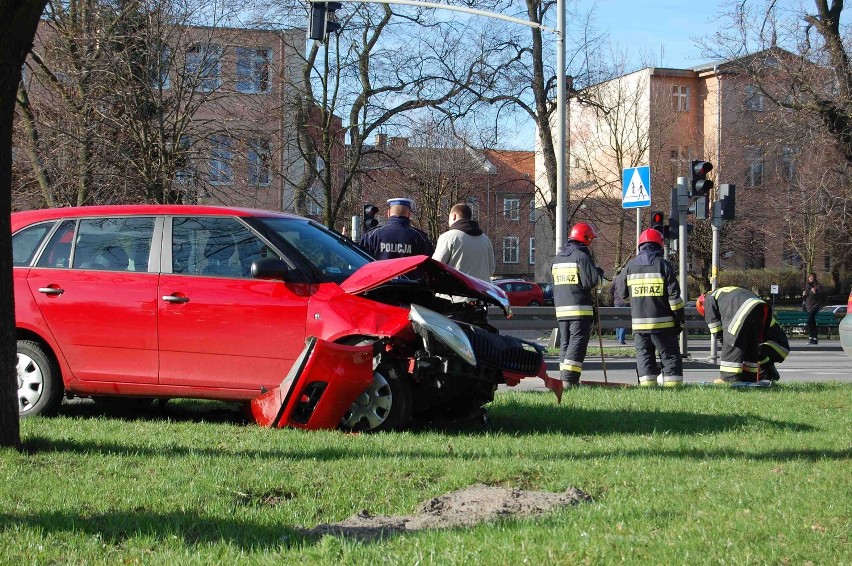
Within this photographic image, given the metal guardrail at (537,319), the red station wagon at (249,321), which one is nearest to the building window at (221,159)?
the metal guardrail at (537,319)

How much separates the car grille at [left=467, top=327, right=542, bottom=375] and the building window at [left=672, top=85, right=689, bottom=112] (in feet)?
162

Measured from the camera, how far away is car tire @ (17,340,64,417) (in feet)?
25.5

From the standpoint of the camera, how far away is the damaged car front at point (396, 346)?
6.82 metres

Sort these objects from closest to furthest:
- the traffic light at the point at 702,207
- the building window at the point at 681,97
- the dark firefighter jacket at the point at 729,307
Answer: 1. the dark firefighter jacket at the point at 729,307
2. the traffic light at the point at 702,207
3. the building window at the point at 681,97

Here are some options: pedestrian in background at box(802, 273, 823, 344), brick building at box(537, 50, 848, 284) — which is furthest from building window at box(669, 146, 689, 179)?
pedestrian in background at box(802, 273, 823, 344)

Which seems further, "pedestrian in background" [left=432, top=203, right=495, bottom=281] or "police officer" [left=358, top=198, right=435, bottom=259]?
"pedestrian in background" [left=432, top=203, right=495, bottom=281]

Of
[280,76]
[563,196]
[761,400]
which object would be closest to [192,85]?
[280,76]

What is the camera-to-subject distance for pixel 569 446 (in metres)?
6.71

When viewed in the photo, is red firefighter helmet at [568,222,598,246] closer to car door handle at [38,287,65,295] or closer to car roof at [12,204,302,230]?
car roof at [12,204,302,230]

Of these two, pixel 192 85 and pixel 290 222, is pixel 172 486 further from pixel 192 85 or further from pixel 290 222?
pixel 192 85

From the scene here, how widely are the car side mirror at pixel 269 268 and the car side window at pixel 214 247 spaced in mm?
276

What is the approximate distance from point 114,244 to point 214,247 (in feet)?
2.89

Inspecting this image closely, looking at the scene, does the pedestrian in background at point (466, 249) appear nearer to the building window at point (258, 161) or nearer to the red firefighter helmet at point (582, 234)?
the red firefighter helmet at point (582, 234)

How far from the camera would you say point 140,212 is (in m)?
8.02
